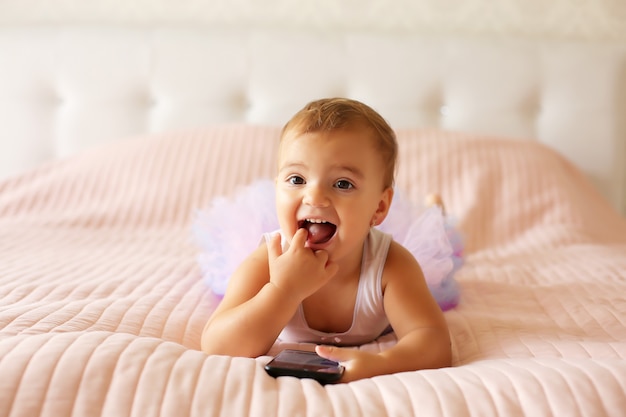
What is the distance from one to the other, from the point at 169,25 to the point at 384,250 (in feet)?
5.36

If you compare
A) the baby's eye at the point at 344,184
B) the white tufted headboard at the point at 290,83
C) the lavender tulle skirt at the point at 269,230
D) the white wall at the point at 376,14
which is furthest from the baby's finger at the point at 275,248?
the white wall at the point at 376,14

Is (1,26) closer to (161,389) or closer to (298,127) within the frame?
(298,127)

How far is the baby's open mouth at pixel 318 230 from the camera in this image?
97 centimetres

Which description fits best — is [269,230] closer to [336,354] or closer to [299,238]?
[299,238]

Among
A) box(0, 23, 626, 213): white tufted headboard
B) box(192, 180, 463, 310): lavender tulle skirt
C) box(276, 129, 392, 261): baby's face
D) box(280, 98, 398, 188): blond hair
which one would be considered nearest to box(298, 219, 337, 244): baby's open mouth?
box(276, 129, 392, 261): baby's face

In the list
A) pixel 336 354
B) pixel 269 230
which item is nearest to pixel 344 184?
pixel 336 354

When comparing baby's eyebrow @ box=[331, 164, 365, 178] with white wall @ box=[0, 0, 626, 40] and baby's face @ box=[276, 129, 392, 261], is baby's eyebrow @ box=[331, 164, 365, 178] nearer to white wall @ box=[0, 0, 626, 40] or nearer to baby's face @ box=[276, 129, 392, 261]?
baby's face @ box=[276, 129, 392, 261]

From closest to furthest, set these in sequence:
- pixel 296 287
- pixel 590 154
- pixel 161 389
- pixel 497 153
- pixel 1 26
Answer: pixel 161 389 → pixel 296 287 → pixel 497 153 → pixel 590 154 → pixel 1 26

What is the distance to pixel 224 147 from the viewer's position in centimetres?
203

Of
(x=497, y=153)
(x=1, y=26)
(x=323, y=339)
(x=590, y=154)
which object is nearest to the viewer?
(x=323, y=339)

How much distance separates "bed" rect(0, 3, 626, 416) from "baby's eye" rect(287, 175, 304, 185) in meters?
0.24

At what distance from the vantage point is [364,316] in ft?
3.41

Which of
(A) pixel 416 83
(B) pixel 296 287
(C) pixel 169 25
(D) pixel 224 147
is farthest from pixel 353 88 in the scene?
(B) pixel 296 287

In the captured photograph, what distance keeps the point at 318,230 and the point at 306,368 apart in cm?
24
